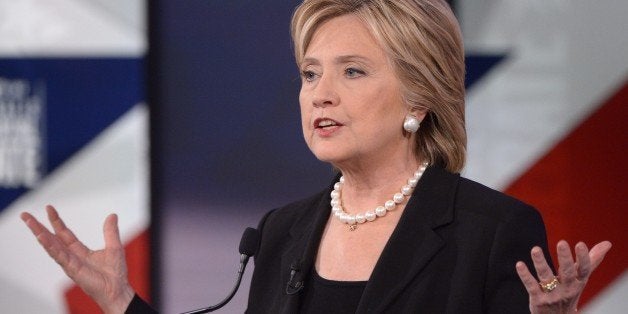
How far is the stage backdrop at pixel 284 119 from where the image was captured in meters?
3.41

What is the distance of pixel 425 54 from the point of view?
196 centimetres

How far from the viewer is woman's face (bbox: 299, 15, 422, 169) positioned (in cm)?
195

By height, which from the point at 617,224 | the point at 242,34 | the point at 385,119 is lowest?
the point at 617,224

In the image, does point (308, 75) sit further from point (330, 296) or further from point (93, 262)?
point (93, 262)

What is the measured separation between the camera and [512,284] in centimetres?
174

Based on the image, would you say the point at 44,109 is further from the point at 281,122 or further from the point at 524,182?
the point at 524,182

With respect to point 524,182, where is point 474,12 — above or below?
above

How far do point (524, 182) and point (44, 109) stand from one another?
1853 millimetres

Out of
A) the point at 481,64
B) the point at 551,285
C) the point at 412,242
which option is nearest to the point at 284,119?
the point at 481,64

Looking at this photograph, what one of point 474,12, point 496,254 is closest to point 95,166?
point 474,12

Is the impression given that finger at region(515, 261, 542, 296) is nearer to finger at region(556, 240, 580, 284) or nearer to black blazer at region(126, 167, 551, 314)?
finger at region(556, 240, 580, 284)

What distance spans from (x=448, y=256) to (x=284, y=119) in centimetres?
196

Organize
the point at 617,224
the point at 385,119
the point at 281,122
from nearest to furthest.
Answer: the point at 385,119 → the point at 617,224 → the point at 281,122

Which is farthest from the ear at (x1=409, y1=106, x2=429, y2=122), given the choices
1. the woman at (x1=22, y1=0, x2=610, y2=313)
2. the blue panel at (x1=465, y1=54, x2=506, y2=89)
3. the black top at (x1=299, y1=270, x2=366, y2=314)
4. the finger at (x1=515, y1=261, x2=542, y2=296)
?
the blue panel at (x1=465, y1=54, x2=506, y2=89)
